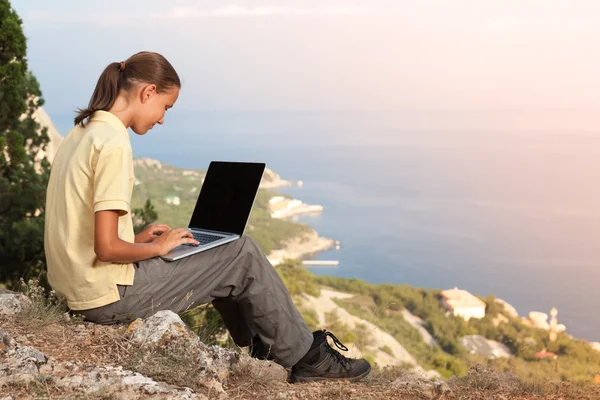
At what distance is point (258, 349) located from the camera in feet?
11.5

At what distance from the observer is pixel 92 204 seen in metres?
3.00

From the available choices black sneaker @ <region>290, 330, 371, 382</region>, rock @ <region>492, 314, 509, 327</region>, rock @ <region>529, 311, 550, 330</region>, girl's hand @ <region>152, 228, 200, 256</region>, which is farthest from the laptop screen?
rock @ <region>529, 311, 550, 330</region>

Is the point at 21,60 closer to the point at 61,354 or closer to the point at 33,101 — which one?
the point at 33,101

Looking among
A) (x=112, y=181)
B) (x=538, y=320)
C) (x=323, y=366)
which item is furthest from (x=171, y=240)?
(x=538, y=320)

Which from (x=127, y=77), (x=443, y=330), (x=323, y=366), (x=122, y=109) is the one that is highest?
(x=127, y=77)

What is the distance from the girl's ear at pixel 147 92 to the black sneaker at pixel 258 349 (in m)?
1.34

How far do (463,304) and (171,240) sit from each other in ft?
131

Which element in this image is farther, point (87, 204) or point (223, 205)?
point (223, 205)

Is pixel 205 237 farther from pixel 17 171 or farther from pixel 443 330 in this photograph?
pixel 443 330

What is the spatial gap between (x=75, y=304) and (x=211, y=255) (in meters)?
0.69

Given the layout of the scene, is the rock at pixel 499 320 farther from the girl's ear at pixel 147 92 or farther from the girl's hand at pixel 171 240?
the girl's ear at pixel 147 92

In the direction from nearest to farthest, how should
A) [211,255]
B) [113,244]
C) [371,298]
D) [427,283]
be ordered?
[113,244] → [211,255] → [371,298] → [427,283]

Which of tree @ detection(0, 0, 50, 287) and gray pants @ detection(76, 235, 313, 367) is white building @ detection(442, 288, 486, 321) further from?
gray pants @ detection(76, 235, 313, 367)

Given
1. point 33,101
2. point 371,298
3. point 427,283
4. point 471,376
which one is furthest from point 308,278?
point 471,376
